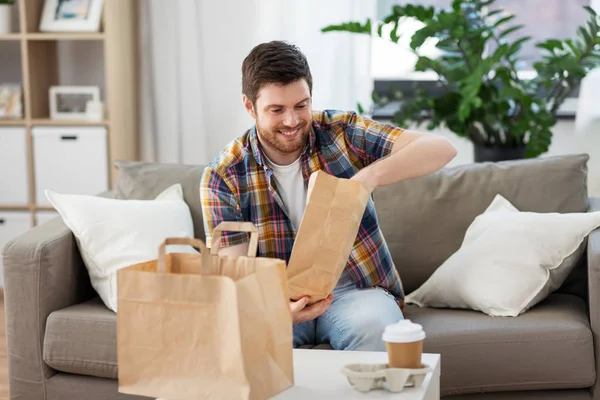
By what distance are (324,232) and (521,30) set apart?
2.47 m

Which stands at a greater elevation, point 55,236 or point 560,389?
point 55,236

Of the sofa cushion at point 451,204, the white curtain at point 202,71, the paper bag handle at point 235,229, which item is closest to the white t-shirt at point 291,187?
the sofa cushion at point 451,204

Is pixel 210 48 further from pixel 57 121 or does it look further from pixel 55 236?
pixel 55 236

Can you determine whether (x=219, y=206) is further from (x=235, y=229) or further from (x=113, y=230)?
(x=235, y=229)

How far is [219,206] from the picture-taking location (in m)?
2.14

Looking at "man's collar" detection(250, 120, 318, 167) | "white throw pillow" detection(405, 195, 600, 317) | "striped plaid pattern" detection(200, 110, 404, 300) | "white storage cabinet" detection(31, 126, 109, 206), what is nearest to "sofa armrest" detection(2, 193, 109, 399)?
"striped plaid pattern" detection(200, 110, 404, 300)

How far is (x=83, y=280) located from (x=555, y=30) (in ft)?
7.89

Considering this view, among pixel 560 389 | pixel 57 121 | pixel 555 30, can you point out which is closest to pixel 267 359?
pixel 560 389

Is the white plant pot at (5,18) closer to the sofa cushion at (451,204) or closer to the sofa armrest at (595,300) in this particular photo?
the sofa cushion at (451,204)

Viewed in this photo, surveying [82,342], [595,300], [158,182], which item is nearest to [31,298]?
[82,342]

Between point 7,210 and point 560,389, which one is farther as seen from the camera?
point 7,210

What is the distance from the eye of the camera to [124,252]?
2.44 meters

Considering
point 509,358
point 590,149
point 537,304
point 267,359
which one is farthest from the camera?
point 590,149

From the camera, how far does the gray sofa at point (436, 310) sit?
2.19 meters
